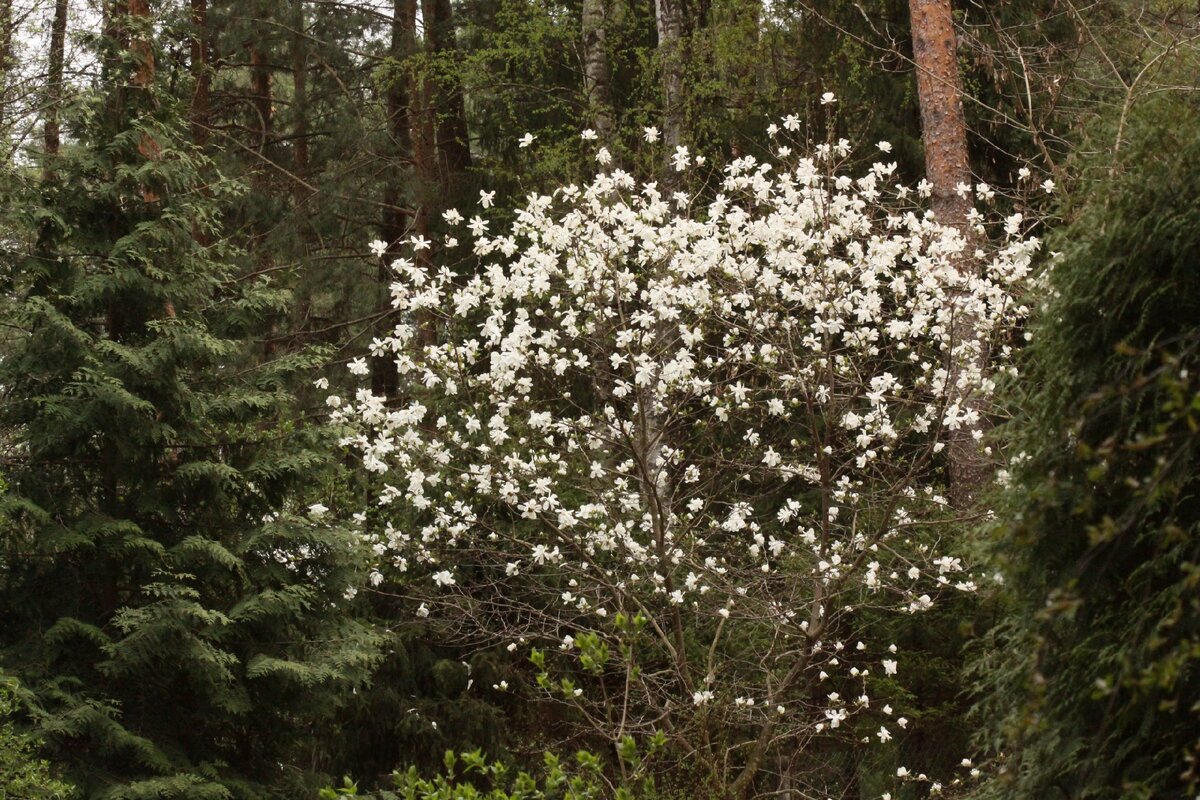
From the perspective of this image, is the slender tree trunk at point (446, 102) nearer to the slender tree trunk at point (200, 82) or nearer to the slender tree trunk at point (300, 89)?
the slender tree trunk at point (300, 89)

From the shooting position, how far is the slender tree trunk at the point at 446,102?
12.8m

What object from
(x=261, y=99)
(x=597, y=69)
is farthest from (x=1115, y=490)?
(x=261, y=99)

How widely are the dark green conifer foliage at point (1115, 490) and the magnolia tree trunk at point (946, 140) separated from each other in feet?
14.7

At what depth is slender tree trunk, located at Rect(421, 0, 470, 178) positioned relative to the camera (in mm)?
12766

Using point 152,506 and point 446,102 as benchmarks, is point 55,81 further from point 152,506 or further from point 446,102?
point 152,506

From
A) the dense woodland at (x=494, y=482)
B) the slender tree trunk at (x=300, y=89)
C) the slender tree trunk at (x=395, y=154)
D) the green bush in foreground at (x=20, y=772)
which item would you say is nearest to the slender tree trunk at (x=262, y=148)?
the slender tree trunk at (x=300, y=89)

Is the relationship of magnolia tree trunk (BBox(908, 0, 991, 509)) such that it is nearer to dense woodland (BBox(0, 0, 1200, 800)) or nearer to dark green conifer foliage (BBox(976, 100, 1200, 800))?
dense woodland (BBox(0, 0, 1200, 800))

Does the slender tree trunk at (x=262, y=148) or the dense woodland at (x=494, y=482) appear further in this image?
the slender tree trunk at (x=262, y=148)

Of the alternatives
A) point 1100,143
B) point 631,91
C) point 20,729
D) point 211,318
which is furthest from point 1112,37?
point 20,729

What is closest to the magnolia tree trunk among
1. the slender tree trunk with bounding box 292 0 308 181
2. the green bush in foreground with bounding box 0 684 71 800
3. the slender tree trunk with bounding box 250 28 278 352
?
the green bush in foreground with bounding box 0 684 71 800

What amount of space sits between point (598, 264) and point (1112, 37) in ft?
21.6

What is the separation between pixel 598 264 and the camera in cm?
647

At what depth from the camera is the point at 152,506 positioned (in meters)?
7.03

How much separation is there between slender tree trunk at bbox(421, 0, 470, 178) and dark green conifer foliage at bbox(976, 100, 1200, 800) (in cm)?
967
